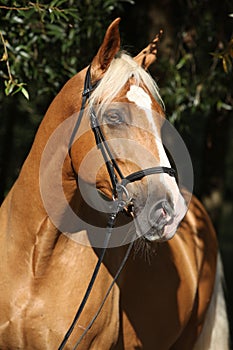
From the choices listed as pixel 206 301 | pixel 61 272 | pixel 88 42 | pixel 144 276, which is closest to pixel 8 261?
pixel 61 272

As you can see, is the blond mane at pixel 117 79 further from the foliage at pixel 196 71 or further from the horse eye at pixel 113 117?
the foliage at pixel 196 71

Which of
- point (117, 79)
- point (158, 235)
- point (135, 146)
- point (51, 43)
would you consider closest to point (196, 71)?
point (51, 43)

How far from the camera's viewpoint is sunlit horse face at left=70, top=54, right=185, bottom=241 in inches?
120

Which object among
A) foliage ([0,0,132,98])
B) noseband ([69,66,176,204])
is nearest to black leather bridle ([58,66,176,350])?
noseband ([69,66,176,204])

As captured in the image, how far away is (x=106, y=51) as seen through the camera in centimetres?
322

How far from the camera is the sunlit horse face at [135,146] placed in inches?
120

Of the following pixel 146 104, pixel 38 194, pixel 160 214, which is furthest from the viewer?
pixel 38 194

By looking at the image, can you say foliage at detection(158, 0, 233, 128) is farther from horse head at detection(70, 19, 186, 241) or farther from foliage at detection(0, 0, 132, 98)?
horse head at detection(70, 19, 186, 241)

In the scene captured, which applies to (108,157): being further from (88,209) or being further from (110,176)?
(88,209)

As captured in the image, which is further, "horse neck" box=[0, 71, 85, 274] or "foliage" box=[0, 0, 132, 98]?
"foliage" box=[0, 0, 132, 98]

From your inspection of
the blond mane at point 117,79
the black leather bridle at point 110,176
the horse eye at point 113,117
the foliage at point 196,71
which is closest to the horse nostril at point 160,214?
the black leather bridle at point 110,176

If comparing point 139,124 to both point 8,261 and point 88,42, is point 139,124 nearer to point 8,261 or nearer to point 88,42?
point 8,261

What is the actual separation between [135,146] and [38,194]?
608mm

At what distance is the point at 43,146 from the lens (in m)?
3.46
